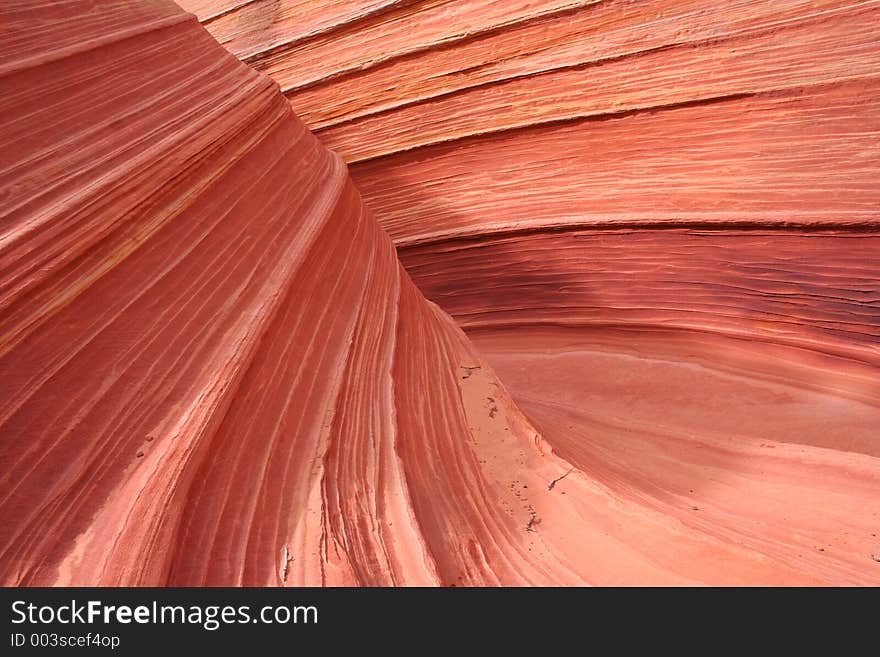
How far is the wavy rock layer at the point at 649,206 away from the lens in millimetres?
1978

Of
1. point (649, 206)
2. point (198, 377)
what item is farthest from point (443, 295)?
point (198, 377)

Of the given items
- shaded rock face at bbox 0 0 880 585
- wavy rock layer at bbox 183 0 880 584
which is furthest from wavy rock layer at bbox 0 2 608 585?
wavy rock layer at bbox 183 0 880 584

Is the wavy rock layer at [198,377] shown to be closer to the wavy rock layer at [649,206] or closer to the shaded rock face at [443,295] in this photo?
the shaded rock face at [443,295]

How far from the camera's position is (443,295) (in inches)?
112

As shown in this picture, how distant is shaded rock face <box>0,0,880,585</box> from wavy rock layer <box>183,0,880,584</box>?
11 mm

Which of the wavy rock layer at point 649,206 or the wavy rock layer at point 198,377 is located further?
the wavy rock layer at point 649,206

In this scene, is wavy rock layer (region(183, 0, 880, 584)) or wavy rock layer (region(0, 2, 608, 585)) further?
wavy rock layer (region(183, 0, 880, 584))

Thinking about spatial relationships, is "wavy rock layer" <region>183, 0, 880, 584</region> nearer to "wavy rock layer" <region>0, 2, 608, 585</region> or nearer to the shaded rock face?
the shaded rock face

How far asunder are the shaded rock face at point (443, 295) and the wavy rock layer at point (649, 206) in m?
0.01

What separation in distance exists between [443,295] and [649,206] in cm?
85

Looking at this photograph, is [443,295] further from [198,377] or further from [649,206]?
[198,377]

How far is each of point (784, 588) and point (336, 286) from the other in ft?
3.07

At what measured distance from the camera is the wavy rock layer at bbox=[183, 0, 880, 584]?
1978 millimetres

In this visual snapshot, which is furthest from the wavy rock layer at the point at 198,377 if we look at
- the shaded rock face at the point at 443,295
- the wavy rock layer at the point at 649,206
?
the wavy rock layer at the point at 649,206
